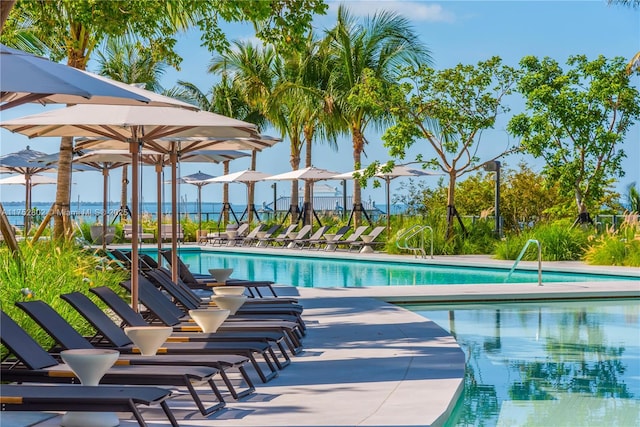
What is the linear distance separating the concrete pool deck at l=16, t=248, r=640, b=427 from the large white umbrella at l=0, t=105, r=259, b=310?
2256mm

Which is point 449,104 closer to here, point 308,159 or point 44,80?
point 308,159

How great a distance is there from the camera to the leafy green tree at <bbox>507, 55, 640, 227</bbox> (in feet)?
84.2

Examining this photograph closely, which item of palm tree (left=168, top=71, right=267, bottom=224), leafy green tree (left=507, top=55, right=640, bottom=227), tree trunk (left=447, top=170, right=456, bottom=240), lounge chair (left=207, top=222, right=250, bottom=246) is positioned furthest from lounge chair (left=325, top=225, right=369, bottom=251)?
palm tree (left=168, top=71, right=267, bottom=224)

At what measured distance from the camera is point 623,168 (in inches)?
1025

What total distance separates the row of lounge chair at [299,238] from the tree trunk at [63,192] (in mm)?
12742

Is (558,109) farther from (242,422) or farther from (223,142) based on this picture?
(242,422)

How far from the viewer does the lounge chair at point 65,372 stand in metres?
6.57

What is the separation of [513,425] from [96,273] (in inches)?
262

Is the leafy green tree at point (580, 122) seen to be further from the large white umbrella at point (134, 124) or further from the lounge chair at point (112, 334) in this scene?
the lounge chair at point (112, 334)

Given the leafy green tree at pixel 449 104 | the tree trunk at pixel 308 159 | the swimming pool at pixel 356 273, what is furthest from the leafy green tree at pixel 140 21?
the tree trunk at pixel 308 159

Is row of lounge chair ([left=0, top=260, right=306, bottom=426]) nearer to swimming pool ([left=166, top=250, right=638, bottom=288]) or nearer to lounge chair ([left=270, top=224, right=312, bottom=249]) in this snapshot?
swimming pool ([left=166, top=250, right=638, bottom=288])

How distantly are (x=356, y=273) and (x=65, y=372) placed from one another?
16179 mm

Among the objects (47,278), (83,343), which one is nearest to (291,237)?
(47,278)

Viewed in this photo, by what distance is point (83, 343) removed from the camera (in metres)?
7.68
